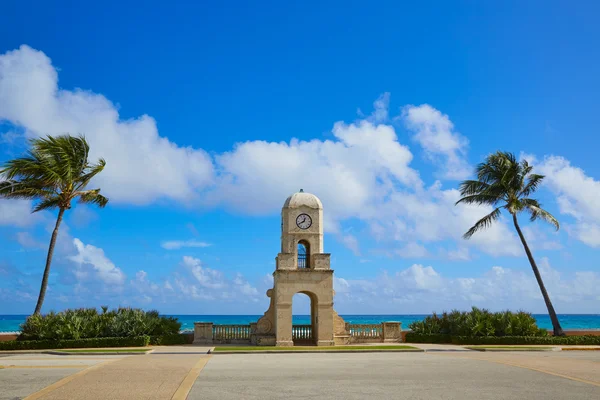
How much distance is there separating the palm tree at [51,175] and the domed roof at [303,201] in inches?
412

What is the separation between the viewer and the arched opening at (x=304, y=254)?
30391 millimetres

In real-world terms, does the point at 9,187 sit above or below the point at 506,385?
above

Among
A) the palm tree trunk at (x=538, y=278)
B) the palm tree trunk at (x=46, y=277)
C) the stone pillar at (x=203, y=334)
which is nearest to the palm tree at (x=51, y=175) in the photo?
the palm tree trunk at (x=46, y=277)

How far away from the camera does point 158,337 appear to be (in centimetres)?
2841

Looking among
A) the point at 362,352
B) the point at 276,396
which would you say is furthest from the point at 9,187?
the point at 276,396

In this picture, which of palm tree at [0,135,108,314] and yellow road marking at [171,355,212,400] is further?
palm tree at [0,135,108,314]

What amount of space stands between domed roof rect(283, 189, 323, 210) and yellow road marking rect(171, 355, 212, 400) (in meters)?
12.6

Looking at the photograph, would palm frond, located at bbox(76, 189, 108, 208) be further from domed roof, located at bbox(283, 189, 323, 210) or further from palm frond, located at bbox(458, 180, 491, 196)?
palm frond, located at bbox(458, 180, 491, 196)

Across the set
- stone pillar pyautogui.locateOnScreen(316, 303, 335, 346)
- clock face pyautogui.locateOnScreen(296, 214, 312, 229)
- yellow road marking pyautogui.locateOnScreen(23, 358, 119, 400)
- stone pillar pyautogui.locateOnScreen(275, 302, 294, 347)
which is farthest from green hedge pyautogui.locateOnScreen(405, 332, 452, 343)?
yellow road marking pyautogui.locateOnScreen(23, 358, 119, 400)

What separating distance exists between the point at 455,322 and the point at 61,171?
72.1 feet

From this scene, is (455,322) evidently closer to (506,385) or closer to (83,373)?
(506,385)

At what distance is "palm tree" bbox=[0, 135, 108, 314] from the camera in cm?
2830

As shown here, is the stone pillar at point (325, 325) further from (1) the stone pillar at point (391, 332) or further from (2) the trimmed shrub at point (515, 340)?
(2) the trimmed shrub at point (515, 340)

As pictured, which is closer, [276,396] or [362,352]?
[276,396]
